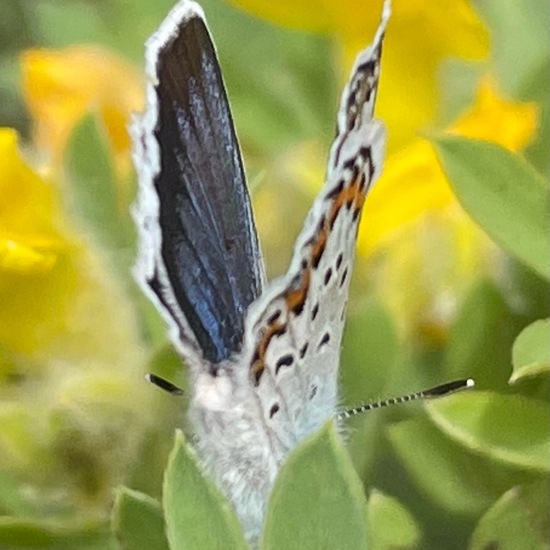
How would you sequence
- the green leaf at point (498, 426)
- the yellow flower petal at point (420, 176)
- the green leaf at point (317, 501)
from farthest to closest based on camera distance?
the yellow flower petal at point (420, 176) → the green leaf at point (498, 426) → the green leaf at point (317, 501)

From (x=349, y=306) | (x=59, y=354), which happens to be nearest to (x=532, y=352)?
(x=349, y=306)

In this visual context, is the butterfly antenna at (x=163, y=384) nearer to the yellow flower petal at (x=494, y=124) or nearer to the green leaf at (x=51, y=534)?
the green leaf at (x=51, y=534)

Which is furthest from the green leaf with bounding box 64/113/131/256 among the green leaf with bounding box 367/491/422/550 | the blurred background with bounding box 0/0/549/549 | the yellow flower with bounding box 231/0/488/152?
the green leaf with bounding box 367/491/422/550

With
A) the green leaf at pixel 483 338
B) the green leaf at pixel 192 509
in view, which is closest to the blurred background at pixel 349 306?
the green leaf at pixel 483 338

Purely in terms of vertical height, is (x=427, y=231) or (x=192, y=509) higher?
(x=427, y=231)

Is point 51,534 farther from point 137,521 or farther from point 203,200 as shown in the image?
point 203,200
